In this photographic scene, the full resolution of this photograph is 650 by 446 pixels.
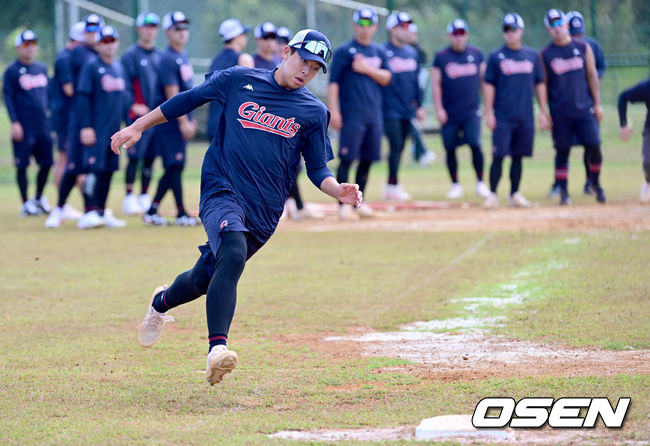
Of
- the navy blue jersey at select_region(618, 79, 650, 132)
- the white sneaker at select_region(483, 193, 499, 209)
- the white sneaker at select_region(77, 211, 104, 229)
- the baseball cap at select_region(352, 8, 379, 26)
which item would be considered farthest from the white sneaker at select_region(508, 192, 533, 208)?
the white sneaker at select_region(77, 211, 104, 229)

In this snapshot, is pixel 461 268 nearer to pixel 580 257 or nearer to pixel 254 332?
pixel 580 257

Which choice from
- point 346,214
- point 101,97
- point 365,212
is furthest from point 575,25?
point 101,97

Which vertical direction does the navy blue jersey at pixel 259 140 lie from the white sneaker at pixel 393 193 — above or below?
above

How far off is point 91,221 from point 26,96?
2.85 m

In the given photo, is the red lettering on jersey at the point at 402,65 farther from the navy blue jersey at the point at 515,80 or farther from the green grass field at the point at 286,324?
the green grass field at the point at 286,324

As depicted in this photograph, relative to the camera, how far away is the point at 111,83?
1223 cm

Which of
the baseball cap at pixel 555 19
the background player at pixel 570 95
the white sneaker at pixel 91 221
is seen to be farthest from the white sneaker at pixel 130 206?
the baseball cap at pixel 555 19

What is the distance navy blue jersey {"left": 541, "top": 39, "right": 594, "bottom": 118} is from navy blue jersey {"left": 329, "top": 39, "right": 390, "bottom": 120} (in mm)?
2626

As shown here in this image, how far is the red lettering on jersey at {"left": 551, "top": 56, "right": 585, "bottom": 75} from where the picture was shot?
45.5 feet

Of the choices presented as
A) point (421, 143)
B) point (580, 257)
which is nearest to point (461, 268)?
point (580, 257)

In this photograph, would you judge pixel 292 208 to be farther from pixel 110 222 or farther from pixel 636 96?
pixel 636 96

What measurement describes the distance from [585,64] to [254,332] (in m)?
8.79

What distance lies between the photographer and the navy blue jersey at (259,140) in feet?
18.1

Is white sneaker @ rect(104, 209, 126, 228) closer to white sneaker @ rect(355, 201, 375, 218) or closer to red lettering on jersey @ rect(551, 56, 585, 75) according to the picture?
white sneaker @ rect(355, 201, 375, 218)
